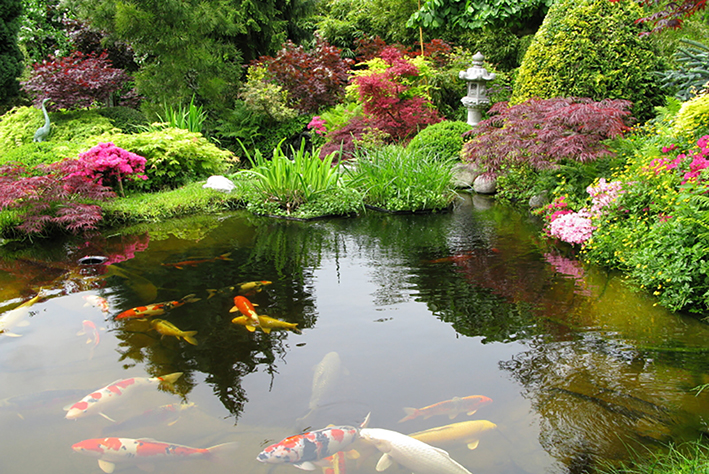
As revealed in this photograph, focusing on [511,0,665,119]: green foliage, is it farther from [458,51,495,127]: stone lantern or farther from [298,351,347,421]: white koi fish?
[298,351,347,421]: white koi fish

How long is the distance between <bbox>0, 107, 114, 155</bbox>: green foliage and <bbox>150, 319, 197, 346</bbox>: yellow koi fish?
6.94m

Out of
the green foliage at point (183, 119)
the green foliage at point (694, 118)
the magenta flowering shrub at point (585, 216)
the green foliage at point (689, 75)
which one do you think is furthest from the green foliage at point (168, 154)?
the green foliage at point (689, 75)

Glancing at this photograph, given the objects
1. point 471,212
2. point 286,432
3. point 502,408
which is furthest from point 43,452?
point 471,212

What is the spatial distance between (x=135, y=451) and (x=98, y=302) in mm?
2086

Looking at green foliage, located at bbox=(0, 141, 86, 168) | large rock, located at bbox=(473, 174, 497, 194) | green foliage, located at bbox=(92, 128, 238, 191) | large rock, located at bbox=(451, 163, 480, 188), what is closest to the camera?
green foliage, located at bbox=(0, 141, 86, 168)

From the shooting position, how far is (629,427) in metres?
2.26

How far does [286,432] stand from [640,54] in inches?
283

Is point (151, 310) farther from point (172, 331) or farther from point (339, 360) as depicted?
point (339, 360)

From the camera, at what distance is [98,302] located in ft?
12.7

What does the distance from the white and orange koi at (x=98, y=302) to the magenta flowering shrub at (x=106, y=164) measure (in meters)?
2.80

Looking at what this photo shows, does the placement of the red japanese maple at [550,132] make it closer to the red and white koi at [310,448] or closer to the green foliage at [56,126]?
the red and white koi at [310,448]

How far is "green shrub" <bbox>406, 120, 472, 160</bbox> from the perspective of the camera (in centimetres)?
815

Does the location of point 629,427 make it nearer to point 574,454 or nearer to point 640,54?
point 574,454

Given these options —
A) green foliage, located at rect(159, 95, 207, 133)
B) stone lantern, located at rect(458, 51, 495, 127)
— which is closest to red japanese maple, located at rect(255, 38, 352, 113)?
green foliage, located at rect(159, 95, 207, 133)
